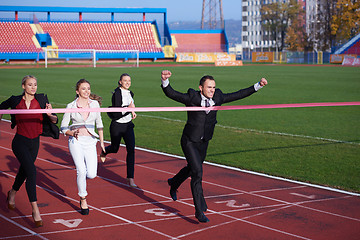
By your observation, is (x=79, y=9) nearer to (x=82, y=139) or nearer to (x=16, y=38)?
(x=16, y=38)

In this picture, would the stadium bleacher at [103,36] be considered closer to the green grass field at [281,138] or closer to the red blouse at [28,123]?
the green grass field at [281,138]

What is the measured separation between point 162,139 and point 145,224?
24.1 feet

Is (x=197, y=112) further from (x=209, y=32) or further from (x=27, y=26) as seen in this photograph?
(x=209, y=32)

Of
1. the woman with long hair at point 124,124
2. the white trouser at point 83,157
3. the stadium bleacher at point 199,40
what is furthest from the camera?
the stadium bleacher at point 199,40

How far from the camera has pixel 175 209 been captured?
25.5 ft

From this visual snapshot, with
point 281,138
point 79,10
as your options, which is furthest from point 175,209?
point 79,10

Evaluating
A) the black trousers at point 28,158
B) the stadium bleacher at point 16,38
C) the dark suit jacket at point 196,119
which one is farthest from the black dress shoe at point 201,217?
the stadium bleacher at point 16,38

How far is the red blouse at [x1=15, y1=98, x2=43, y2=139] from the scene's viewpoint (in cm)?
696

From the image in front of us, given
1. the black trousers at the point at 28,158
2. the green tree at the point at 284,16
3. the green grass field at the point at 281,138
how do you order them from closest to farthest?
1. the black trousers at the point at 28,158
2. the green grass field at the point at 281,138
3. the green tree at the point at 284,16

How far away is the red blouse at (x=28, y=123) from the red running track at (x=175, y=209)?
120 centimetres

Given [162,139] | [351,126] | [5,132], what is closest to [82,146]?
[162,139]

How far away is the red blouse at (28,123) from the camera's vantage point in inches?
274

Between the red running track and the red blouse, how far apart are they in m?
1.20

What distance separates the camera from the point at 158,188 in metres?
9.05
